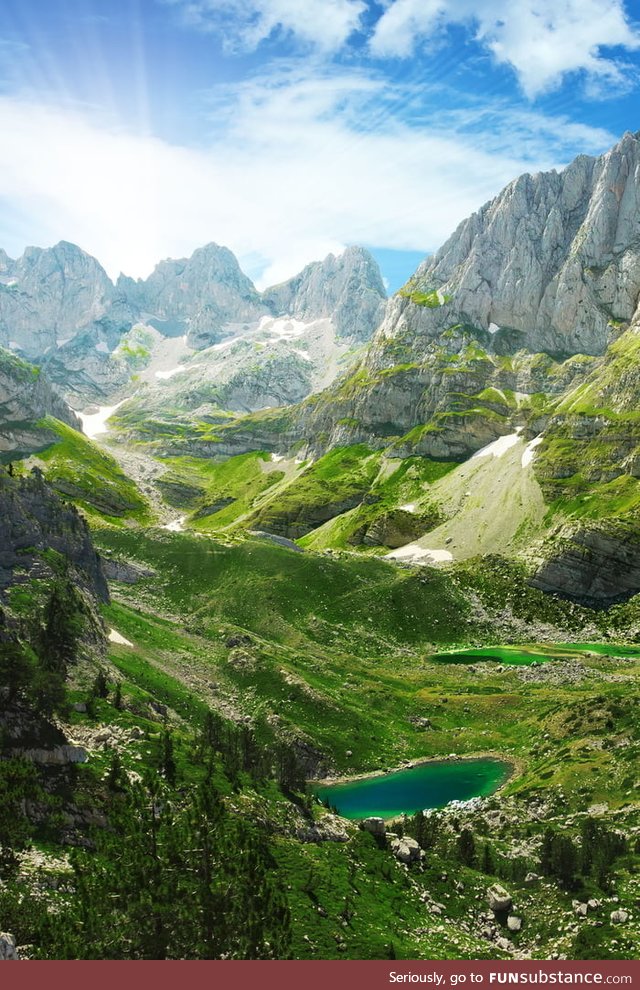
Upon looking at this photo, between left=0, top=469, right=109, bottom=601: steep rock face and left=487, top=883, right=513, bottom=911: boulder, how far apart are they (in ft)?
205

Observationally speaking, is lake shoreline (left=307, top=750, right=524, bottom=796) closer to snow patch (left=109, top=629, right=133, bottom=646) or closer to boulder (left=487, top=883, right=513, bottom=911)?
snow patch (left=109, top=629, right=133, bottom=646)

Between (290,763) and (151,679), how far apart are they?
38.1m

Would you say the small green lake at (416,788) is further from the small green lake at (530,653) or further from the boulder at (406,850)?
the small green lake at (530,653)

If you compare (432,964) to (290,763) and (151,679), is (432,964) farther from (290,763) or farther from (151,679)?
(151,679)

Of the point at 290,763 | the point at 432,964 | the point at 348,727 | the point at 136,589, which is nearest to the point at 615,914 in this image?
the point at 432,964

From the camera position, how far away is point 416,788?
81.6 metres

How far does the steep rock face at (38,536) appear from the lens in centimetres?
9109

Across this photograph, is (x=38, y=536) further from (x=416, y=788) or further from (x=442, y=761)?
(x=442, y=761)

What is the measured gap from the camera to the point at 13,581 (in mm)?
85500

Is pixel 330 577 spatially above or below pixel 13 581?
below

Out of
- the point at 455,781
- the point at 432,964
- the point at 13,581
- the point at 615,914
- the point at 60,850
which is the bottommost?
the point at 455,781

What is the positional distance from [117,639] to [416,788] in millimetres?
46342

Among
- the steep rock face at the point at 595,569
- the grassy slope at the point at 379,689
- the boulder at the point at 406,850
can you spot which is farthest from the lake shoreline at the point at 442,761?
the steep rock face at the point at 595,569

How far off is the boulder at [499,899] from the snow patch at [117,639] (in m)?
66.8
